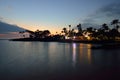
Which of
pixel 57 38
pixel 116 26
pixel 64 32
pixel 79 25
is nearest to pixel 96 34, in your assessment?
pixel 116 26

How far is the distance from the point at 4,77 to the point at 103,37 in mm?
113882

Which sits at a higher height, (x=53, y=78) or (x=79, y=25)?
(x=79, y=25)

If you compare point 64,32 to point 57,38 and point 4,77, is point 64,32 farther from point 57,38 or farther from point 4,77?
point 4,77

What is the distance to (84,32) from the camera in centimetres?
15362

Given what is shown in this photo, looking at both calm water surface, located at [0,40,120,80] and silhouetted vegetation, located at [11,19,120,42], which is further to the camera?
silhouetted vegetation, located at [11,19,120,42]

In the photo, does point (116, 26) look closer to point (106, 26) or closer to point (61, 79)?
point (106, 26)

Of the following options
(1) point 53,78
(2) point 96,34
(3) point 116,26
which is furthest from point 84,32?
(1) point 53,78

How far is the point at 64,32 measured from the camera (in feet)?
586

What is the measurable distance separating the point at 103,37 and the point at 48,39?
8509 centimetres

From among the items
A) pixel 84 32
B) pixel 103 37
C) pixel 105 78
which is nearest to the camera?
pixel 105 78

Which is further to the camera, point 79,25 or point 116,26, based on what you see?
point 79,25

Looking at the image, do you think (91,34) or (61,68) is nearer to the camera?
(61,68)

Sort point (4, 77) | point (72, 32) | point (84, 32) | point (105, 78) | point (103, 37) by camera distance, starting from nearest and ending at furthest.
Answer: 1. point (105, 78)
2. point (4, 77)
3. point (103, 37)
4. point (84, 32)
5. point (72, 32)

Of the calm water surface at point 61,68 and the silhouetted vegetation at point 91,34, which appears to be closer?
the calm water surface at point 61,68
